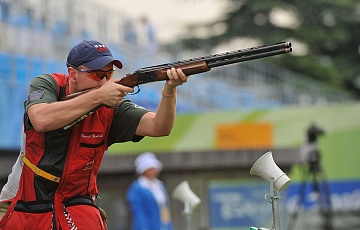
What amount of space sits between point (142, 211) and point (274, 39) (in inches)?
1046

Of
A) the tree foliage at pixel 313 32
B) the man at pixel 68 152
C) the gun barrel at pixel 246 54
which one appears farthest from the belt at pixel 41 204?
the tree foliage at pixel 313 32

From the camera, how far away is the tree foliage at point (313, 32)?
38.6m

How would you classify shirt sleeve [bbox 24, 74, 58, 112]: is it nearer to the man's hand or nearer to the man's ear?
the man's ear

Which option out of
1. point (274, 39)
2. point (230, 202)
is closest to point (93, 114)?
point (230, 202)

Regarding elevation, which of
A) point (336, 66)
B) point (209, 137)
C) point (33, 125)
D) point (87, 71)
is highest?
point (336, 66)

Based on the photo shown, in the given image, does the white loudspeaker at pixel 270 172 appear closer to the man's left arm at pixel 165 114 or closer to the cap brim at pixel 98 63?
the man's left arm at pixel 165 114

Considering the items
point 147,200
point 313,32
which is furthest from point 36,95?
point 313,32

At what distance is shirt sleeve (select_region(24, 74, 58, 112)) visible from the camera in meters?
4.95

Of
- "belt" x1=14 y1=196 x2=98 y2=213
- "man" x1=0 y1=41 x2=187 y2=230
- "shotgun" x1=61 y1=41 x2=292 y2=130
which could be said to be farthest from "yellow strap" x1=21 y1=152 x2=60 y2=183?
"shotgun" x1=61 y1=41 x2=292 y2=130

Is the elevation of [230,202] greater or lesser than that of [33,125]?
greater

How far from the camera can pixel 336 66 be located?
39.3m

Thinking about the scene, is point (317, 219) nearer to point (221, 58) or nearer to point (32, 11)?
point (32, 11)

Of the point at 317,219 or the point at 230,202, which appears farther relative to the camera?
the point at 317,219

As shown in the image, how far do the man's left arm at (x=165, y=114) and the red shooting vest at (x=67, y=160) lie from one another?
0.78 feet
